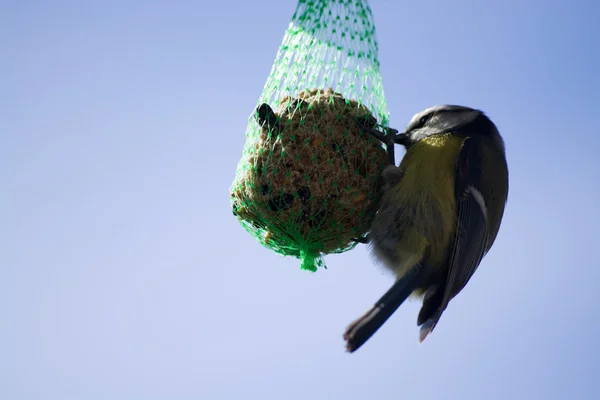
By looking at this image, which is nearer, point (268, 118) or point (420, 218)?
point (268, 118)

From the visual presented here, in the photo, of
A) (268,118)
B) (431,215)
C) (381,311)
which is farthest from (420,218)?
(268,118)

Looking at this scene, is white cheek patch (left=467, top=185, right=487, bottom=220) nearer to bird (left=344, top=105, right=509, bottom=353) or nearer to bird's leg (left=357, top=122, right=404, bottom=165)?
bird (left=344, top=105, right=509, bottom=353)

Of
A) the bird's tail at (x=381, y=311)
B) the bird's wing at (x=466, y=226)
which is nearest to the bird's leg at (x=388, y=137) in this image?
the bird's wing at (x=466, y=226)

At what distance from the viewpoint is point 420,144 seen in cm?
295

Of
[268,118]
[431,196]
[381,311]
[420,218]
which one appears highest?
[268,118]

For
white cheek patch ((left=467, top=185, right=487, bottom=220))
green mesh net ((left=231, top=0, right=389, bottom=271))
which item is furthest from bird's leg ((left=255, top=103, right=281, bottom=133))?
white cheek patch ((left=467, top=185, right=487, bottom=220))

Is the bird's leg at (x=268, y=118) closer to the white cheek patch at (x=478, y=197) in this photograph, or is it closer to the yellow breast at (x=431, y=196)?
the yellow breast at (x=431, y=196)

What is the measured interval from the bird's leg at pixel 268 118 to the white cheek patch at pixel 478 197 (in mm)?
1010

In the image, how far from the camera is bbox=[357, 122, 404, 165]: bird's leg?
8.86 ft

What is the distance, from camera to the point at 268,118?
261 centimetres

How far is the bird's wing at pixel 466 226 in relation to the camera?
2857mm

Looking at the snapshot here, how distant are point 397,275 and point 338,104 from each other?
846 millimetres

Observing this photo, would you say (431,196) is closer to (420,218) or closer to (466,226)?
(420,218)

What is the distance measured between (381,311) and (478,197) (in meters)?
0.81
